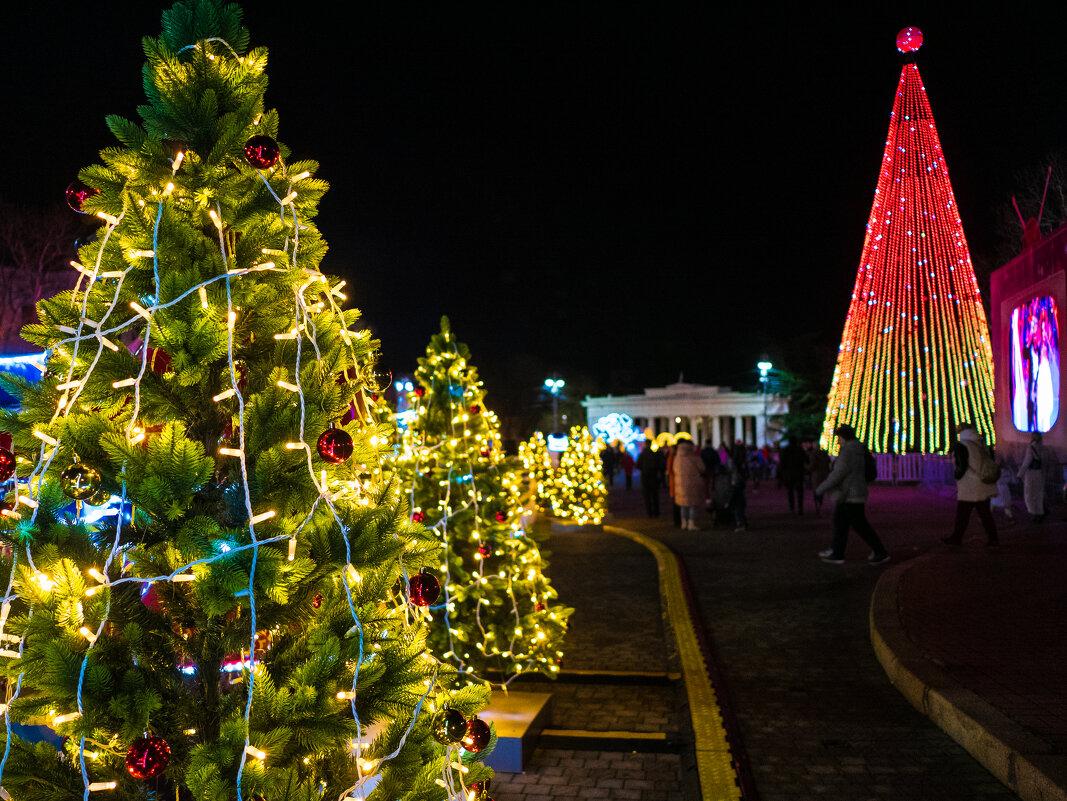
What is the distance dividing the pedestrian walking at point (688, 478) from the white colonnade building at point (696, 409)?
241 feet

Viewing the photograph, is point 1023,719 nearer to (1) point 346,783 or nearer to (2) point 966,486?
(1) point 346,783

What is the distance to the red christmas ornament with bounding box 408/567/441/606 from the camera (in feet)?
9.03

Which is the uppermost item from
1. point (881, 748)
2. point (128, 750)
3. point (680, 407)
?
point (680, 407)

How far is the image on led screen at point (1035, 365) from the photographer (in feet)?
61.1

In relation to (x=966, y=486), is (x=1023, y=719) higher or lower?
lower

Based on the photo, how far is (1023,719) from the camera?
4.53 metres

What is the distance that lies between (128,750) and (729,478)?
15.9m

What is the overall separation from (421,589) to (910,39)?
54.9 feet

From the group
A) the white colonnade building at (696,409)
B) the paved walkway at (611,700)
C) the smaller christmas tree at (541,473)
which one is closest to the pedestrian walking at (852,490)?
the paved walkway at (611,700)

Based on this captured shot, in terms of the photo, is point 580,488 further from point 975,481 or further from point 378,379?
point 378,379

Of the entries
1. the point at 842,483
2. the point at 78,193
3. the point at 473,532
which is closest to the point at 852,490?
the point at 842,483

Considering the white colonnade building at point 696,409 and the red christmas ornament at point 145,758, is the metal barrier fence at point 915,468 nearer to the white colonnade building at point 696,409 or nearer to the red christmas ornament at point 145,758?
the red christmas ornament at point 145,758

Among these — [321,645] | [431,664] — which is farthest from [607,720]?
[321,645]

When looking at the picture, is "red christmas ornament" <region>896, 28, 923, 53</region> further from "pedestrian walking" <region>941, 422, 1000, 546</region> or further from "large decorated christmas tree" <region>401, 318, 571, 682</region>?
"large decorated christmas tree" <region>401, 318, 571, 682</region>
